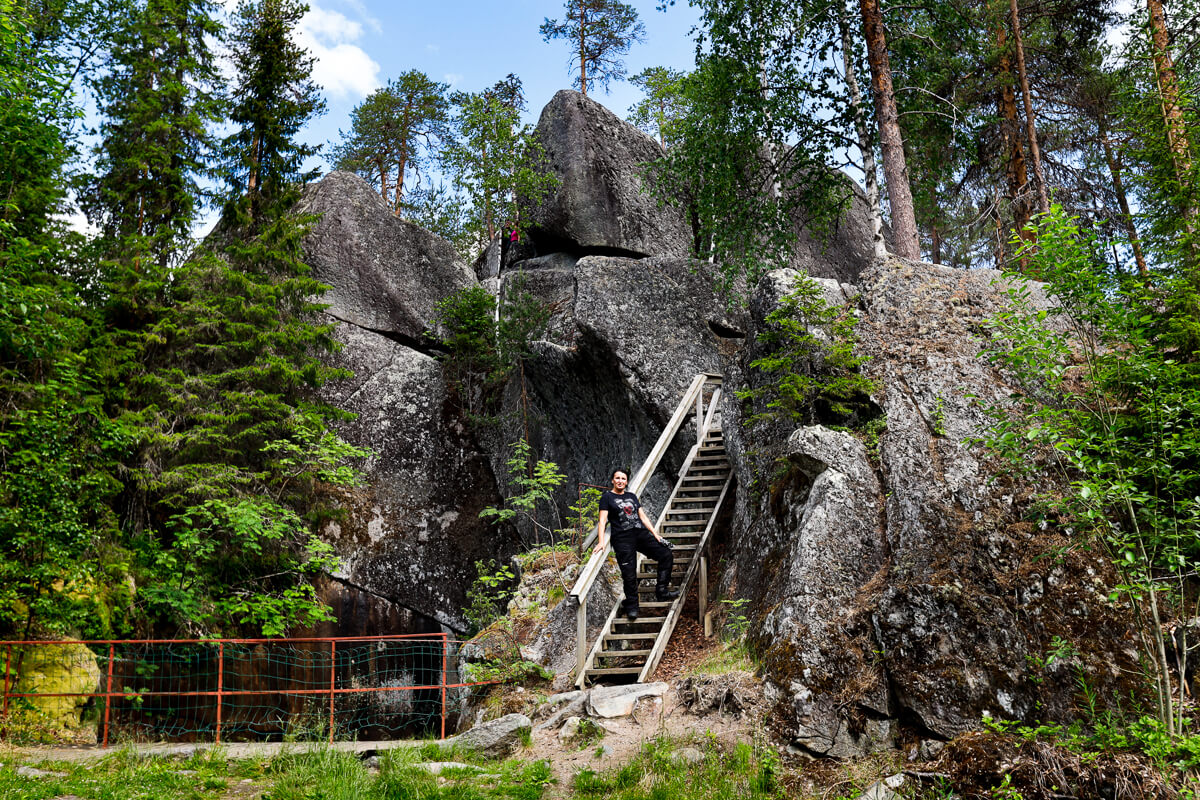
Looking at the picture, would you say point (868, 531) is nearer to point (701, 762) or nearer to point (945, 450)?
point (945, 450)

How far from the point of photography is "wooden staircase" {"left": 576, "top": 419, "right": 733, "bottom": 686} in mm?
8930

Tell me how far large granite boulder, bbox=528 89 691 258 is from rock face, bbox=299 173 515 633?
3244 mm

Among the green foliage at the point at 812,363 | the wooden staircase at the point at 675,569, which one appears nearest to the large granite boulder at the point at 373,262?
the wooden staircase at the point at 675,569

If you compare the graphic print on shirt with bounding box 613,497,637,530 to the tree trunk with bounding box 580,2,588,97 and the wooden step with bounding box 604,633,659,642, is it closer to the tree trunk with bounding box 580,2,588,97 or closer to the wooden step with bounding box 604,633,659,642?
the wooden step with bounding box 604,633,659,642

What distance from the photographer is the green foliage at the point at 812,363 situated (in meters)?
8.23

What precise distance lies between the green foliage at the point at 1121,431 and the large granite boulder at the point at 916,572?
1.28ft

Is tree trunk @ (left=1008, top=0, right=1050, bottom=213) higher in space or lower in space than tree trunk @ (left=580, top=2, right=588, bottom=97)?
lower

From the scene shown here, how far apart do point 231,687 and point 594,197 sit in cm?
1262

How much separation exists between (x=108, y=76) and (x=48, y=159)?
131 inches

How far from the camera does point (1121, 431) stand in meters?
5.57

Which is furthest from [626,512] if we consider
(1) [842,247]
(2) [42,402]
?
(1) [842,247]

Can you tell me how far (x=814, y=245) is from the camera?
63.4 feet

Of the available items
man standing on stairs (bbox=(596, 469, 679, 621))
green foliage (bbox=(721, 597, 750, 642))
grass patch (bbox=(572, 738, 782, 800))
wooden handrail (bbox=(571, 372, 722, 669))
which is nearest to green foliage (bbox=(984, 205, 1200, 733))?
grass patch (bbox=(572, 738, 782, 800))

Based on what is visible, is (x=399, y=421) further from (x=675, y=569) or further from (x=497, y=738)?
(x=497, y=738)
